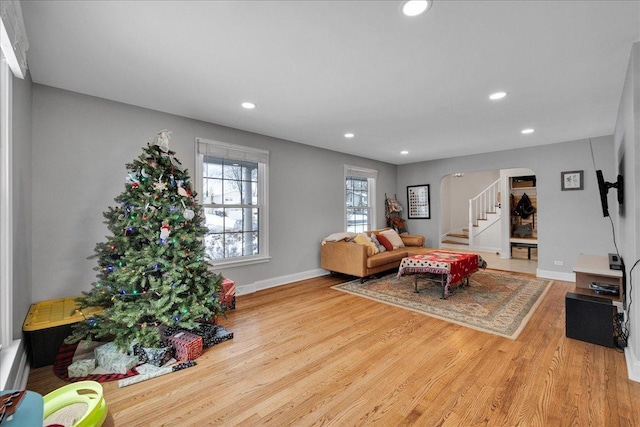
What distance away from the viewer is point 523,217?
25.5ft

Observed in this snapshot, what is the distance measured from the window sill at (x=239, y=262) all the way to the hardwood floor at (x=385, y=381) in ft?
3.47

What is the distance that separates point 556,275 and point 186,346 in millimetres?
5842

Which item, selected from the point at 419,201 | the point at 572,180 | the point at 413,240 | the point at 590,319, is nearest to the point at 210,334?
the point at 590,319

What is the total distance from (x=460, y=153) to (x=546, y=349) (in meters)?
4.13

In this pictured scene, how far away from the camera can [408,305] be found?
11.5 feet

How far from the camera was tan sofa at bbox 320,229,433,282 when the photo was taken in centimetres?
453

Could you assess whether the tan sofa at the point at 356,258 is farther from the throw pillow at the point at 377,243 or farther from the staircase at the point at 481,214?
the staircase at the point at 481,214

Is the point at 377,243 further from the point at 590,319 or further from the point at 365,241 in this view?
the point at 590,319

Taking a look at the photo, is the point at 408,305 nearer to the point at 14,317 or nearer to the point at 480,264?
the point at 480,264

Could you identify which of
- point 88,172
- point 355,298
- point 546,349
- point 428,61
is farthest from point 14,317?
point 546,349

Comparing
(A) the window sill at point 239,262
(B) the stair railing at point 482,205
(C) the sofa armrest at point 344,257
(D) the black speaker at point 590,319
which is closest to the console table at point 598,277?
(D) the black speaker at point 590,319

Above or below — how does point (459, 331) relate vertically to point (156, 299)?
below

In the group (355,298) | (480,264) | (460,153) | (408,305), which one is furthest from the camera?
(460,153)

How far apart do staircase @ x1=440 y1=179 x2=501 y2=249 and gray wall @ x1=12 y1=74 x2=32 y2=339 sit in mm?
8370
